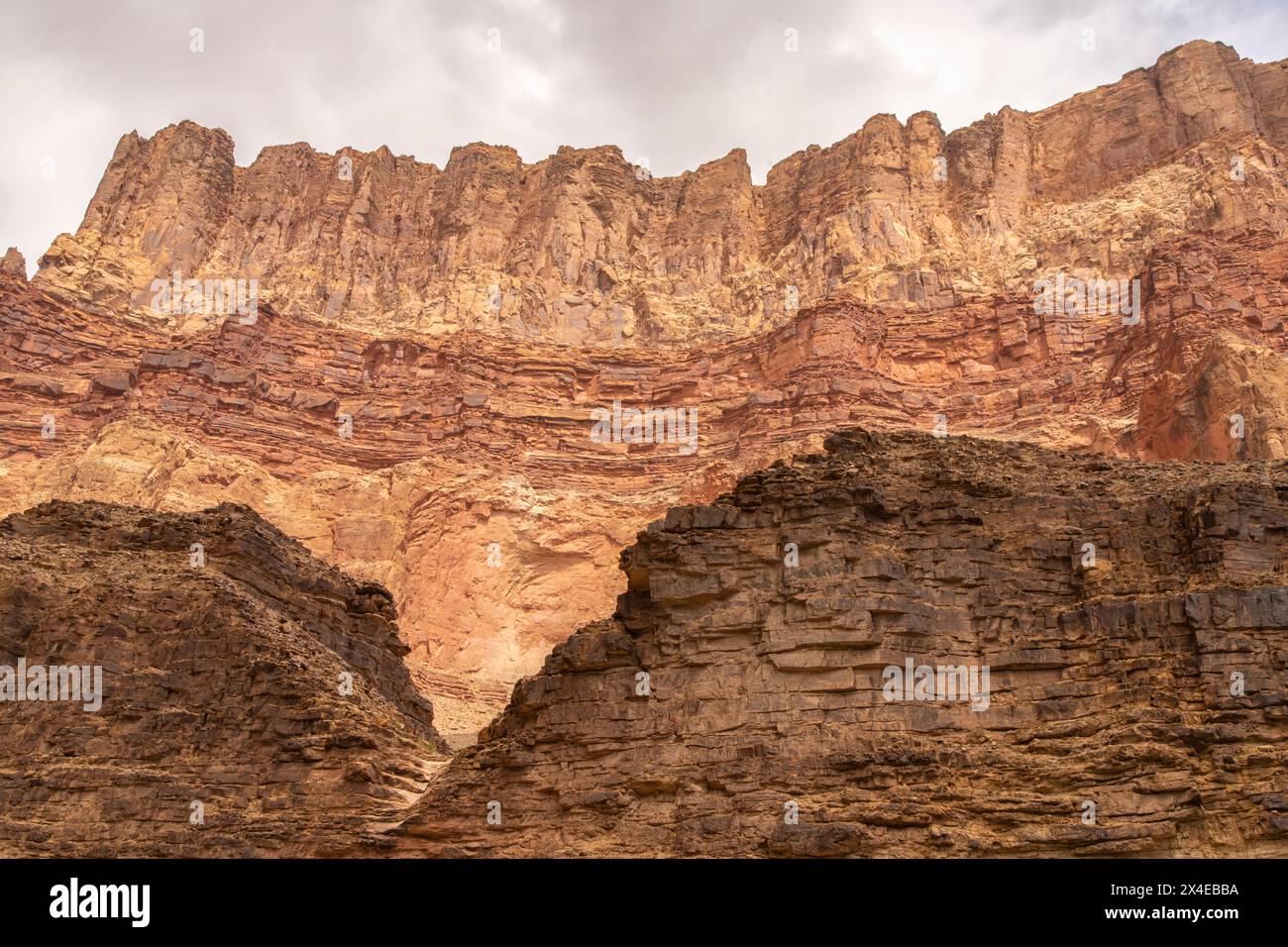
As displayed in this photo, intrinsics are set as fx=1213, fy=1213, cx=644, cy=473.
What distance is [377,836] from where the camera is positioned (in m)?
21.3

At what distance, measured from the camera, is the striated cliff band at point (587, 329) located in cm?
5434

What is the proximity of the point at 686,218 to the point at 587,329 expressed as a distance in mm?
14756

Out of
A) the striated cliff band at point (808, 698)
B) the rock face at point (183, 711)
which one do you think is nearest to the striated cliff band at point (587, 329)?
the rock face at point (183, 711)

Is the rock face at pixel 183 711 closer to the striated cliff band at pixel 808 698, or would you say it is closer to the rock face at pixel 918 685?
the striated cliff band at pixel 808 698

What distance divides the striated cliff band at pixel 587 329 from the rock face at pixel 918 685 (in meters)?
21.7

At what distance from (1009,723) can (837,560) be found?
4.06 metres

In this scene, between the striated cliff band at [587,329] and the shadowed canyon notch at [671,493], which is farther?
the striated cliff band at [587,329]

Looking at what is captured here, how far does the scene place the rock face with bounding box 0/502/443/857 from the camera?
856 inches

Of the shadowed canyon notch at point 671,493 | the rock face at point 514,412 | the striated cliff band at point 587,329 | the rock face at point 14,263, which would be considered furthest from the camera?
the rock face at point 14,263

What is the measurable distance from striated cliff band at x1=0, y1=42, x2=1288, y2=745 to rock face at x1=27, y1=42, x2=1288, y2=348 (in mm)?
246

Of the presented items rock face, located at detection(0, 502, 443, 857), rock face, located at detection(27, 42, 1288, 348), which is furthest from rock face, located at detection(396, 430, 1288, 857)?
rock face, located at detection(27, 42, 1288, 348)

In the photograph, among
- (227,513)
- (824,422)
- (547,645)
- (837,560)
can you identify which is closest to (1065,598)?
(837,560)

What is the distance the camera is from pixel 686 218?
8625 centimetres

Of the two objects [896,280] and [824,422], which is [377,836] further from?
[896,280]
